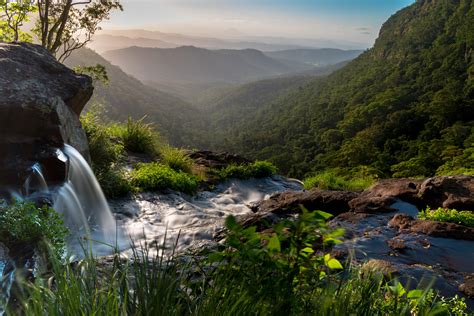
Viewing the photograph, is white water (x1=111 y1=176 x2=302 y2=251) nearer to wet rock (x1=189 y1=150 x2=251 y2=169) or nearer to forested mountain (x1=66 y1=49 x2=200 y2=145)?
wet rock (x1=189 y1=150 x2=251 y2=169)

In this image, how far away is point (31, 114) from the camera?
7.33 metres

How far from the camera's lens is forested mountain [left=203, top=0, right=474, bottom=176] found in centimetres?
4231

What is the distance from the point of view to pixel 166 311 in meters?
2.19

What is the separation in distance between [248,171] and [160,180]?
12.9 ft

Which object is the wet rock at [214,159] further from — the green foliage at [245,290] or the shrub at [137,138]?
the green foliage at [245,290]

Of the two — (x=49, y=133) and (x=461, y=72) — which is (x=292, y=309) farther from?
(x=461, y=72)

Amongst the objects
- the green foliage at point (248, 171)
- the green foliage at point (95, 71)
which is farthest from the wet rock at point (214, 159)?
the green foliage at point (95, 71)

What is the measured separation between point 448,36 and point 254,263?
8126 centimetres

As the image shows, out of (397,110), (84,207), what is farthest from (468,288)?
(397,110)

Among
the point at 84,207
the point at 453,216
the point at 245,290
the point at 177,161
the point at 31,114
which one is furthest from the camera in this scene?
the point at 177,161

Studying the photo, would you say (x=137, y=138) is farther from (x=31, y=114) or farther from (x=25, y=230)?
(x=25, y=230)

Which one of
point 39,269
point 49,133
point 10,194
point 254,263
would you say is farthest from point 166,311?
point 49,133

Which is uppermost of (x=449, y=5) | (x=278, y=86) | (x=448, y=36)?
(x=449, y=5)

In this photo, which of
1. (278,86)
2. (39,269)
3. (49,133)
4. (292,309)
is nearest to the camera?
(292,309)
